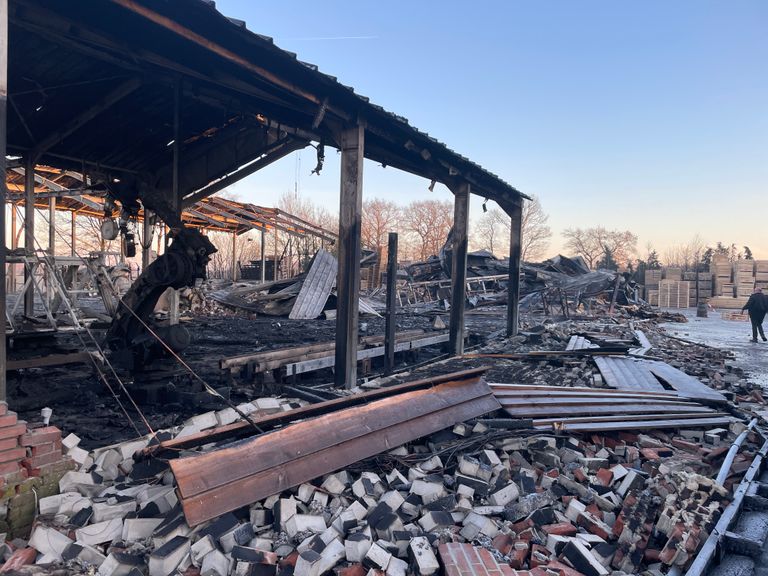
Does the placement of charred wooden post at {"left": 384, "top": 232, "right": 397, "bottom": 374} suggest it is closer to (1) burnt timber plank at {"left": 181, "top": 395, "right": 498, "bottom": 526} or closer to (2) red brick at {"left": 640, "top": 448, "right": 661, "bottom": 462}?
(1) burnt timber plank at {"left": 181, "top": 395, "right": 498, "bottom": 526}

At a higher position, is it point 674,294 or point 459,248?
point 459,248

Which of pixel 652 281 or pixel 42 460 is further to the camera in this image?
pixel 652 281

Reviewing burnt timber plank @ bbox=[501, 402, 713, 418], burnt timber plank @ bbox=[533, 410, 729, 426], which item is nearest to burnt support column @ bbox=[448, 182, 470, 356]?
burnt timber plank @ bbox=[501, 402, 713, 418]

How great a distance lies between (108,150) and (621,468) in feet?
30.2

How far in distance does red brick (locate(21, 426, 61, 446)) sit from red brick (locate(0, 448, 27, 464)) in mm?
43

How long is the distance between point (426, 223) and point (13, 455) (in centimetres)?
5028

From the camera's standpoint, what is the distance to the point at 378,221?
1887 inches

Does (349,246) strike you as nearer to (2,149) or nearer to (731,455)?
(2,149)

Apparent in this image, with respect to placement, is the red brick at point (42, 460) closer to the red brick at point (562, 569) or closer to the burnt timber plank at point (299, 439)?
the burnt timber plank at point (299, 439)

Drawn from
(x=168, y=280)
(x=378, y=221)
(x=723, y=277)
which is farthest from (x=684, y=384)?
(x=378, y=221)

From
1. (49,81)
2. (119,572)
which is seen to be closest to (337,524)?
(119,572)

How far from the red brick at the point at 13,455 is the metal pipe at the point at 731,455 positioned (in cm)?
507

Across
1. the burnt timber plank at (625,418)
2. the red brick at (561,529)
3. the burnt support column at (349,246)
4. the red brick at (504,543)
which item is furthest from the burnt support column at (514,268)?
the red brick at (504,543)

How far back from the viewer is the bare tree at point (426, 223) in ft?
169
